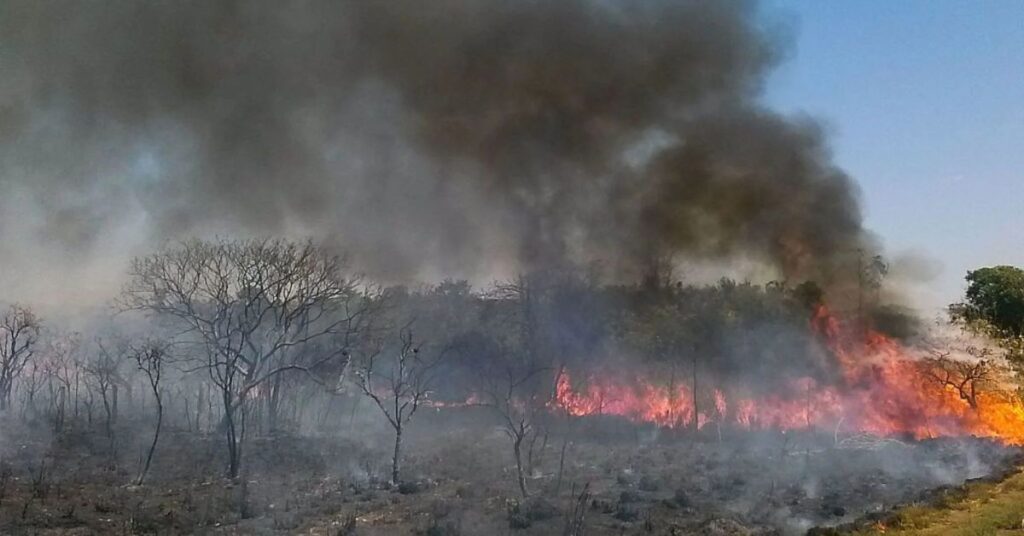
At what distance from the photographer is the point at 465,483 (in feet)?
72.3

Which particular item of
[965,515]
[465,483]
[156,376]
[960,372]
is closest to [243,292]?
[156,376]

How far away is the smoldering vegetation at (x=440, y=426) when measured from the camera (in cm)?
1753

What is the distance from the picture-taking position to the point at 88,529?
14867 millimetres

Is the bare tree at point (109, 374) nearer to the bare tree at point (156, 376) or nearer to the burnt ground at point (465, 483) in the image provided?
the burnt ground at point (465, 483)

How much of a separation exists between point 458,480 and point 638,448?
1291 centimetres

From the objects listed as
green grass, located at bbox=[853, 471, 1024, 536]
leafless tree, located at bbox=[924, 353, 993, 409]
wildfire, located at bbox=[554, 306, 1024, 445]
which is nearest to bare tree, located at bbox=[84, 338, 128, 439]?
wildfire, located at bbox=[554, 306, 1024, 445]

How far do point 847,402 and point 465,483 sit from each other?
21.8 metres

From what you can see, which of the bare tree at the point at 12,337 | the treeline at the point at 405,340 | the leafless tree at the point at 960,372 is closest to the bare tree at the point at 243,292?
the treeline at the point at 405,340

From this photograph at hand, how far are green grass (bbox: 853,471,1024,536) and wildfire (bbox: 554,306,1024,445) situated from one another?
13.9m

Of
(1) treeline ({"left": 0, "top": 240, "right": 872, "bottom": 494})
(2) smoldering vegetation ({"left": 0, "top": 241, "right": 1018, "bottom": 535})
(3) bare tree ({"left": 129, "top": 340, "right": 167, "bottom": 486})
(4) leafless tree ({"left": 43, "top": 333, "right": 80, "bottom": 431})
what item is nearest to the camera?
(2) smoldering vegetation ({"left": 0, "top": 241, "right": 1018, "bottom": 535})

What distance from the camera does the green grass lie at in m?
14.1

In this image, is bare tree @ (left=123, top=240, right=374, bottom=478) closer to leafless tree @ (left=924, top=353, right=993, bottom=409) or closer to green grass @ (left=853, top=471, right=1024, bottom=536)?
green grass @ (left=853, top=471, right=1024, bottom=536)

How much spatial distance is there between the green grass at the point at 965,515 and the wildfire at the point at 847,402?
1390 cm

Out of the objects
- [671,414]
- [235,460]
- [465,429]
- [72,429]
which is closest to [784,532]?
[235,460]
